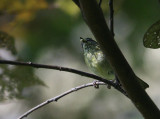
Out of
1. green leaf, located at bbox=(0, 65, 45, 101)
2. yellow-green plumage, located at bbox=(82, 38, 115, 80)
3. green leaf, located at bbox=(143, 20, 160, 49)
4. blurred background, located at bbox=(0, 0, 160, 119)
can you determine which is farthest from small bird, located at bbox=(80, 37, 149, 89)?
blurred background, located at bbox=(0, 0, 160, 119)

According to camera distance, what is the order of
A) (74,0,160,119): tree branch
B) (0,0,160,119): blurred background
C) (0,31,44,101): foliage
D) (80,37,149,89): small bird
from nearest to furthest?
(74,0,160,119): tree branch → (0,31,44,101): foliage → (80,37,149,89): small bird → (0,0,160,119): blurred background

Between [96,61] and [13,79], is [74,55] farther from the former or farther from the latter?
[13,79]

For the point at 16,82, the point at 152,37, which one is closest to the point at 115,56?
the point at 152,37

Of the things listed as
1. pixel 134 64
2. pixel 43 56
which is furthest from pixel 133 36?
pixel 43 56

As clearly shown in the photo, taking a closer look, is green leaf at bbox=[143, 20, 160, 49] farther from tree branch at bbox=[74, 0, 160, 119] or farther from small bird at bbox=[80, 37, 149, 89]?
small bird at bbox=[80, 37, 149, 89]

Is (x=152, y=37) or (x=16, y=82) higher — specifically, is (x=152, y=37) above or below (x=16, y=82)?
below

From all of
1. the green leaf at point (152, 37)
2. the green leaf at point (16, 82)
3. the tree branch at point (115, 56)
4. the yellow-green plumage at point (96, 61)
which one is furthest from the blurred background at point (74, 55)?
the tree branch at point (115, 56)
